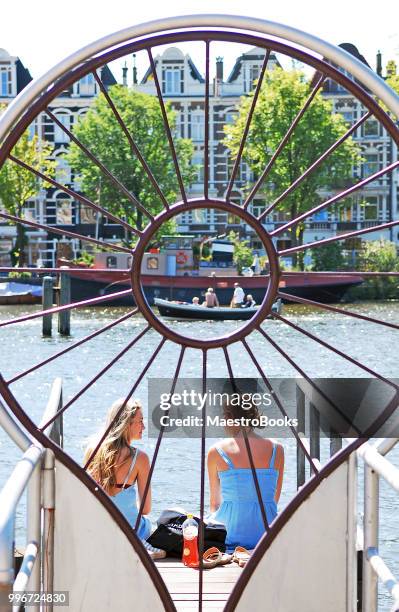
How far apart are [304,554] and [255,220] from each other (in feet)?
3.18

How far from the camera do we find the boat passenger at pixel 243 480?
4047 millimetres

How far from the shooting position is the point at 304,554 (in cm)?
317

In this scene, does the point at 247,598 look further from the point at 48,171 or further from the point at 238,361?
the point at 48,171

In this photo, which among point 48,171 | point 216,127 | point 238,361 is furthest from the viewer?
point 216,127

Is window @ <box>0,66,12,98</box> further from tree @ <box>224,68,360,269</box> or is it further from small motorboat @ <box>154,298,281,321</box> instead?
small motorboat @ <box>154,298,281,321</box>

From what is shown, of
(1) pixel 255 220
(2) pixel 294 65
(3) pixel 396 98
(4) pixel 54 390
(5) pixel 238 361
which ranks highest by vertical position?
(2) pixel 294 65

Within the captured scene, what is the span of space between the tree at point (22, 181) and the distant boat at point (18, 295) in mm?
3083

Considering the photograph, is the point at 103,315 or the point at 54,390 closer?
the point at 54,390

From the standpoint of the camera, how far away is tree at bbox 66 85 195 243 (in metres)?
36.8

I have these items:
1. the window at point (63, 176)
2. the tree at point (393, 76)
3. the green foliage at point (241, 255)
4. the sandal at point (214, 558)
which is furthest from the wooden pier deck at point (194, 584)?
the window at point (63, 176)

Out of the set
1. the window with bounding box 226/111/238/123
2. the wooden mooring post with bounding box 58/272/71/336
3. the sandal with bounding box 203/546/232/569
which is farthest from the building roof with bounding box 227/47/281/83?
the sandal with bounding box 203/546/232/569

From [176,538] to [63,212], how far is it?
138ft

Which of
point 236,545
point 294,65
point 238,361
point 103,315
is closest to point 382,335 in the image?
point 238,361

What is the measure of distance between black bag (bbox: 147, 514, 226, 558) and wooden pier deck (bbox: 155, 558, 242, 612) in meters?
0.04
